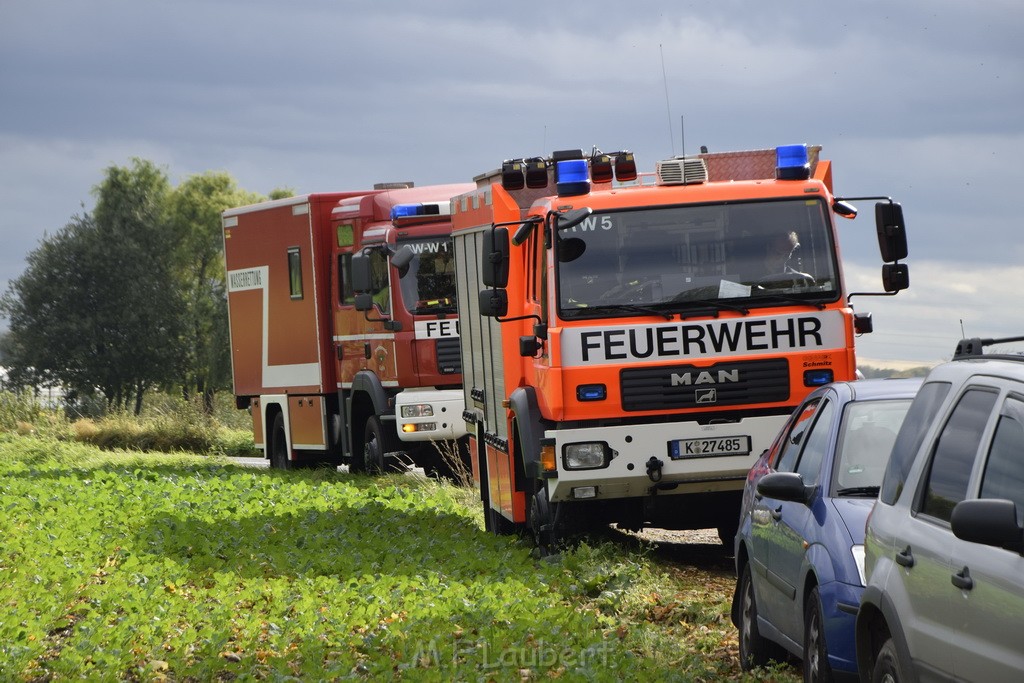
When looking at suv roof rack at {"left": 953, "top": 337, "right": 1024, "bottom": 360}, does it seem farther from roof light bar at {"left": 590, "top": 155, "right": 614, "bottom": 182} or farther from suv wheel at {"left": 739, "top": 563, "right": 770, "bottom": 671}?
roof light bar at {"left": 590, "top": 155, "right": 614, "bottom": 182}

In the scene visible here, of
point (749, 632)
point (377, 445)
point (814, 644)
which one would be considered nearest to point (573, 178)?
point (749, 632)

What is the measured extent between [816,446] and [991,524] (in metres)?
3.41

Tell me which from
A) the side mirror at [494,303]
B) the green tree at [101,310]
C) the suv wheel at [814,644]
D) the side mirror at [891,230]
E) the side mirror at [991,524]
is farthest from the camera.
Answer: the green tree at [101,310]

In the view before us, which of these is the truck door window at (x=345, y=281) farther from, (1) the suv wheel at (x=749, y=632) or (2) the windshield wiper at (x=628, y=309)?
(1) the suv wheel at (x=749, y=632)

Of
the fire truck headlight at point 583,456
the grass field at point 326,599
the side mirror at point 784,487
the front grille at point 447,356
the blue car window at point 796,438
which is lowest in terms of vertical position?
the grass field at point 326,599

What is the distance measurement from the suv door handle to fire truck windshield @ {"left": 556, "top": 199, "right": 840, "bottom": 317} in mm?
7100

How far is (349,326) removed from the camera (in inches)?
872

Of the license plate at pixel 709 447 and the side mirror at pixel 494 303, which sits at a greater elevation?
the side mirror at pixel 494 303

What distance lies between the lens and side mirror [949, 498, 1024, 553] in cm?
454

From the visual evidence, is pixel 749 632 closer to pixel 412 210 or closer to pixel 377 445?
pixel 412 210

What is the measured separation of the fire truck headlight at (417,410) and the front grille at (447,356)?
515mm

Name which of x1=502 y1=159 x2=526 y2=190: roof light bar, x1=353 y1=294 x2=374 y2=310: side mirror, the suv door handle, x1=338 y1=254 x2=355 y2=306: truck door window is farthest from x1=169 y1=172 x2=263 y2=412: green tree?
the suv door handle

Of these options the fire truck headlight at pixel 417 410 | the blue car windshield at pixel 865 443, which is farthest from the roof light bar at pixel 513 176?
the fire truck headlight at pixel 417 410

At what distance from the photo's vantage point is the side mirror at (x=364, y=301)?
20.8 metres
